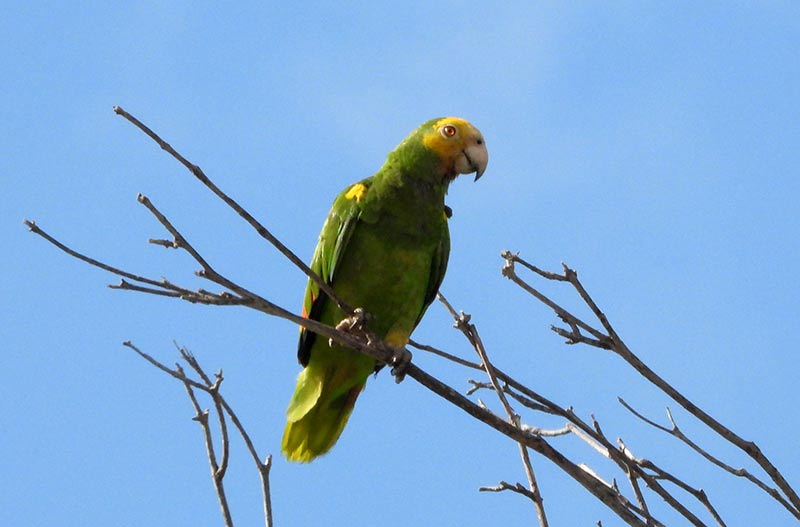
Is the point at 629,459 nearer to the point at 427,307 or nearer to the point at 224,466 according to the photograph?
the point at 224,466

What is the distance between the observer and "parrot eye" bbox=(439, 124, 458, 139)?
547cm

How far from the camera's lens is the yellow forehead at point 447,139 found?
5422 millimetres

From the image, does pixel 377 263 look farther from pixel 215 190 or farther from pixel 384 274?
pixel 215 190

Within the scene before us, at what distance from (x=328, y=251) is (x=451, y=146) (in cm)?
98

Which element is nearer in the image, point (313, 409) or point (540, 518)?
point (540, 518)

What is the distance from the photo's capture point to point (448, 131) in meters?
5.49

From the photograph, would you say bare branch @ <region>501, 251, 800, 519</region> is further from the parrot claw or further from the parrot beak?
the parrot beak

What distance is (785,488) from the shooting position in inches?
98.1

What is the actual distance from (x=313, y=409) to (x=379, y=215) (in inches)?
45.3

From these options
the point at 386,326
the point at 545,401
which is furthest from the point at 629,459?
the point at 386,326

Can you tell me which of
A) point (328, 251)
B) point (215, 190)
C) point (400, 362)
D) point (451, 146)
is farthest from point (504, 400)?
point (451, 146)

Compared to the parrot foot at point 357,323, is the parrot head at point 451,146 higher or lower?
higher

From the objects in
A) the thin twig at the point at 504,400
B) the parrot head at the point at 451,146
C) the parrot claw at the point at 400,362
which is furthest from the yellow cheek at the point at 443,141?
the thin twig at the point at 504,400

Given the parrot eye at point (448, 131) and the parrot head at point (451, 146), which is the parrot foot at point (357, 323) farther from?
the parrot eye at point (448, 131)
